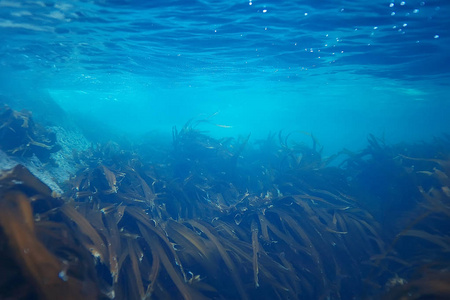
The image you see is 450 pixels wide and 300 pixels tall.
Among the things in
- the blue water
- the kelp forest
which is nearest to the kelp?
the kelp forest

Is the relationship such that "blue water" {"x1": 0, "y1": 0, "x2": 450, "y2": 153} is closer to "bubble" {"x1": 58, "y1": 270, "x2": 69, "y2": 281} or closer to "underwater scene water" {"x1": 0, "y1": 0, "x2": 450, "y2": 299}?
"underwater scene water" {"x1": 0, "y1": 0, "x2": 450, "y2": 299}

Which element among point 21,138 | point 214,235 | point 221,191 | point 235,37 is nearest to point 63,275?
point 214,235

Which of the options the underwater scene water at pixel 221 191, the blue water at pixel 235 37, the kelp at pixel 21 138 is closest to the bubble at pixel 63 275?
the underwater scene water at pixel 221 191

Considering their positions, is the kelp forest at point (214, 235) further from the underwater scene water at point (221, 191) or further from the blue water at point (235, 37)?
the blue water at point (235, 37)

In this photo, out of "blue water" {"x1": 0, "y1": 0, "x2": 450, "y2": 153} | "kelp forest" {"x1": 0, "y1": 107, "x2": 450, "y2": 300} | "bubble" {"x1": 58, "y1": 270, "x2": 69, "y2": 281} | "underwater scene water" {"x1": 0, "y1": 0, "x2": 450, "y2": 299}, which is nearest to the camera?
"bubble" {"x1": 58, "y1": 270, "x2": 69, "y2": 281}

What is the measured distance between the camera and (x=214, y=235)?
3.87 meters

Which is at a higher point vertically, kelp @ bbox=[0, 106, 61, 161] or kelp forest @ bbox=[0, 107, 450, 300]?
kelp @ bbox=[0, 106, 61, 161]

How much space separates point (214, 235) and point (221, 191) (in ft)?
9.05

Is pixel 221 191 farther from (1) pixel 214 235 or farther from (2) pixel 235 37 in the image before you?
(2) pixel 235 37

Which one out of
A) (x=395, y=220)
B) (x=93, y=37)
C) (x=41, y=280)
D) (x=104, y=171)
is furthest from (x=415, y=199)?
(x=93, y=37)

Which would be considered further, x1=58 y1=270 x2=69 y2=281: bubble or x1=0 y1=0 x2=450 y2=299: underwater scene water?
x1=0 y1=0 x2=450 y2=299: underwater scene water

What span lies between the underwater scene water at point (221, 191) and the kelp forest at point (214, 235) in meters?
0.02

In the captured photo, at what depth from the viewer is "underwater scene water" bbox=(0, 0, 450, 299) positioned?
2545mm

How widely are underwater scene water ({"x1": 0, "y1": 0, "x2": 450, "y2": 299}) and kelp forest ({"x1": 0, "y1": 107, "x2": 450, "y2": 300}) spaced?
0.02 m
